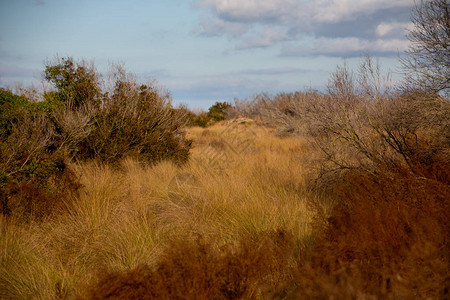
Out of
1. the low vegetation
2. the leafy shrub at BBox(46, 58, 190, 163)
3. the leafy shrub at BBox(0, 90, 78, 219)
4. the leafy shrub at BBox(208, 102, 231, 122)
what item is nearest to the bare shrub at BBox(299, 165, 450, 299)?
the low vegetation

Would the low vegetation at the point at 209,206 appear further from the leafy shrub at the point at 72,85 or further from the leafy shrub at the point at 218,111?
the leafy shrub at the point at 218,111

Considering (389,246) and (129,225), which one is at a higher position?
(389,246)

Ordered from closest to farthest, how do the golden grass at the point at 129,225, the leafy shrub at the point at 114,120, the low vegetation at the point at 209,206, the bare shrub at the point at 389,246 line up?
the bare shrub at the point at 389,246
the low vegetation at the point at 209,206
the golden grass at the point at 129,225
the leafy shrub at the point at 114,120

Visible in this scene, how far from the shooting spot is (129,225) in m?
4.23

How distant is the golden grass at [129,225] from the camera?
334cm

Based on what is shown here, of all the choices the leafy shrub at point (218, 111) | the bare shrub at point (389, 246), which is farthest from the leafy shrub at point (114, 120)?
the leafy shrub at point (218, 111)

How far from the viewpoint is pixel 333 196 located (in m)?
5.07

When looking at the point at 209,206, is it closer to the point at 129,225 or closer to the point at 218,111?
the point at 129,225

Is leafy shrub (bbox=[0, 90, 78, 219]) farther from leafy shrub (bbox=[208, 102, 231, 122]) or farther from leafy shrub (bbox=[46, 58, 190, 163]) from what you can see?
leafy shrub (bbox=[208, 102, 231, 122])

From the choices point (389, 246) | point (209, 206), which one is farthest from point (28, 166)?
point (389, 246)

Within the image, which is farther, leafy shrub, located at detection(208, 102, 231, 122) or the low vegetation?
leafy shrub, located at detection(208, 102, 231, 122)

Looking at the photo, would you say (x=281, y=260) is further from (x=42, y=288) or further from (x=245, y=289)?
(x=42, y=288)

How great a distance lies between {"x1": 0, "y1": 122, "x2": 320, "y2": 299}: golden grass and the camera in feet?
11.0

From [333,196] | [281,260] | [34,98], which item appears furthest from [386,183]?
[34,98]
